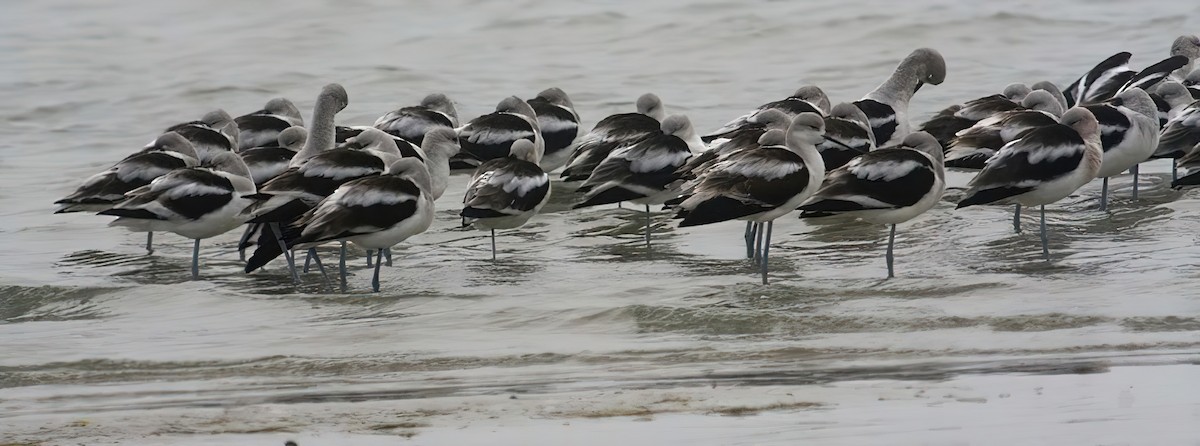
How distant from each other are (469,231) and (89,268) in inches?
111

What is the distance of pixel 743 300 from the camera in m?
9.45

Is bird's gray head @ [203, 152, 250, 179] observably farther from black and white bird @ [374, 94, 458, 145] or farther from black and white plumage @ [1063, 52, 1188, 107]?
black and white plumage @ [1063, 52, 1188, 107]

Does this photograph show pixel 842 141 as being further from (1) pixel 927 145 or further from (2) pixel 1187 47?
(2) pixel 1187 47

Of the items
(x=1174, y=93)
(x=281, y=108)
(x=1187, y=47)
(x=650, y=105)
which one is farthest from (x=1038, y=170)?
(x=1187, y=47)

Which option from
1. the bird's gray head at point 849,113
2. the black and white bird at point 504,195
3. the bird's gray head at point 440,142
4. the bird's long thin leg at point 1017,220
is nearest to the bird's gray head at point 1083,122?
the bird's long thin leg at point 1017,220

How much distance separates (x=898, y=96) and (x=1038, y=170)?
180 inches

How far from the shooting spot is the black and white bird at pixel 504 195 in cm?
1089

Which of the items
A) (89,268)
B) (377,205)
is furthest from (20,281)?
(377,205)

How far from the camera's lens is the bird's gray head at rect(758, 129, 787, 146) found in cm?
1129

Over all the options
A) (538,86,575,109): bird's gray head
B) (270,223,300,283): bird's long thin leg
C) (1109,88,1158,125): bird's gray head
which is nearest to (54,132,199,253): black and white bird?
(270,223,300,283): bird's long thin leg

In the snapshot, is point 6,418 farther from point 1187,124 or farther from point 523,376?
point 1187,124

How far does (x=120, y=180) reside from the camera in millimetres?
11703

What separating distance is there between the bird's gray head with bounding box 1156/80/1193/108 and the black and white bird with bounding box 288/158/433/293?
24.5 ft

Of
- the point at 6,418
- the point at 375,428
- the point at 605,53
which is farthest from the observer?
the point at 605,53
